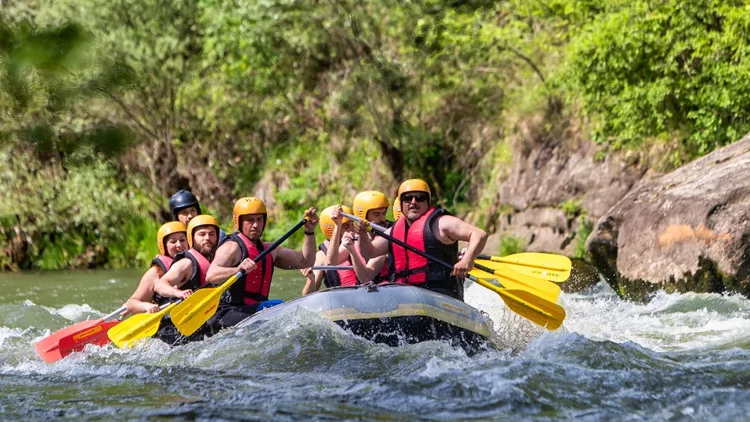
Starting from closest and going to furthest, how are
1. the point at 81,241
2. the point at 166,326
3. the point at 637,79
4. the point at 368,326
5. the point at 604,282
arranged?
the point at 368,326 < the point at 166,326 < the point at 604,282 < the point at 637,79 < the point at 81,241

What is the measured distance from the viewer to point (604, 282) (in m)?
11.4

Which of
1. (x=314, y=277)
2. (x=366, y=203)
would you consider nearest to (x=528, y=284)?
(x=366, y=203)

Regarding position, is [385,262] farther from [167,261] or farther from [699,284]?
[699,284]

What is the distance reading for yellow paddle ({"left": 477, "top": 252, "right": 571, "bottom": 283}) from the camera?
7.98 meters

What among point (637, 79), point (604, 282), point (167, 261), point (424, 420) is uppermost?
point (637, 79)

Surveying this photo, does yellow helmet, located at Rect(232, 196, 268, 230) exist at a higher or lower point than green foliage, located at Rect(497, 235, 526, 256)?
higher

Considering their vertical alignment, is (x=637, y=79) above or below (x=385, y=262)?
above

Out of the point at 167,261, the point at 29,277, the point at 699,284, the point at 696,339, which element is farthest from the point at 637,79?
the point at 29,277

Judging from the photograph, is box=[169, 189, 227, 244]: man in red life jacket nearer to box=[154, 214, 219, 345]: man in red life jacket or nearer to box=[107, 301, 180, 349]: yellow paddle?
box=[154, 214, 219, 345]: man in red life jacket

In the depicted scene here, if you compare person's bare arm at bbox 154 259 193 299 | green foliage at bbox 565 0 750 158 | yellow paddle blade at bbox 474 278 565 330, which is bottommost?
yellow paddle blade at bbox 474 278 565 330

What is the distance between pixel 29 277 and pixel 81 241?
182 centimetres

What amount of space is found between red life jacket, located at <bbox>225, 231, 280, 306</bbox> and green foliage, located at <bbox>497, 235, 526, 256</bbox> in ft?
24.0

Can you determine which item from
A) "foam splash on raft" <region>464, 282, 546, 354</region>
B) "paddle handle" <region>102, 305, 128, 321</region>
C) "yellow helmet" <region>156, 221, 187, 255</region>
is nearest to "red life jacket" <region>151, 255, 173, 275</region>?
"yellow helmet" <region>156, 221, 187, 255</region>

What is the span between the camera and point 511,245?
1446 centimetres
